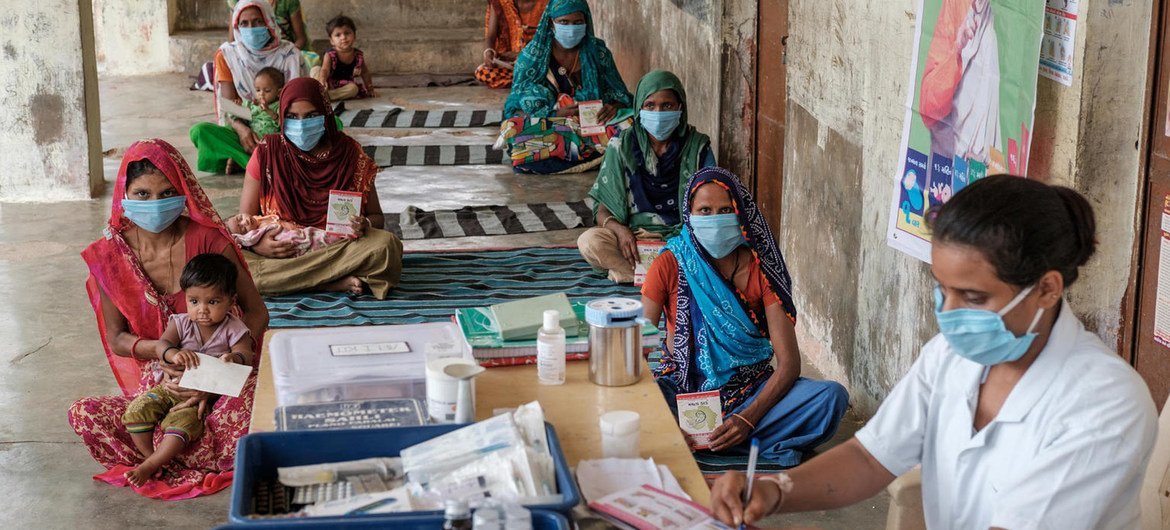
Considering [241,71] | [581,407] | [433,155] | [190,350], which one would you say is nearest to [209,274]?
[190,350]

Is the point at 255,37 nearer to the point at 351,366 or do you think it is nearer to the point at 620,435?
the point at 351,366

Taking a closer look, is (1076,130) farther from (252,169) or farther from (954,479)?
(252,169)

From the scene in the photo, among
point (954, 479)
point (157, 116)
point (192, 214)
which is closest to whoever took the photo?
point (954, 479)

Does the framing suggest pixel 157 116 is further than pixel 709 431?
Yes

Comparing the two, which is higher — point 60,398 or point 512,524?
point 512,524

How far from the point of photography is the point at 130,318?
4.18m

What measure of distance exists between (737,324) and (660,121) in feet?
6.54

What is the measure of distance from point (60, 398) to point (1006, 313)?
3798 millimetres

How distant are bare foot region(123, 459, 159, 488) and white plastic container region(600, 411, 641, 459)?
1.98 meters

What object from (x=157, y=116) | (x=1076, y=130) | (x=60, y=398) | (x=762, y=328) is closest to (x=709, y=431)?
(x=762, y=328)

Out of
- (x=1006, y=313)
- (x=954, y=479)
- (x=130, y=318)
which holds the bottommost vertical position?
(x=130, y=318)

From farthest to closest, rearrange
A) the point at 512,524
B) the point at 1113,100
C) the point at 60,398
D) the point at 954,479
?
the point at 60,398 < the point at 1113,100 < the point at 954,479 < the point at 512,524

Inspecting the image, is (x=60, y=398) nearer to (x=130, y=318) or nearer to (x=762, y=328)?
(x=130, y=318)

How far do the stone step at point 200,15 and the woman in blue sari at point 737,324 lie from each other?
9.98m
